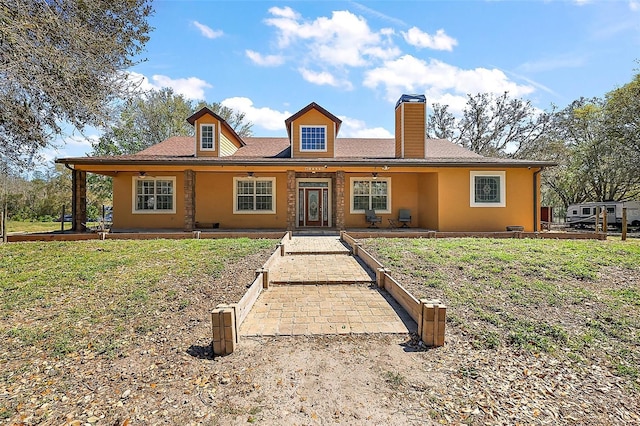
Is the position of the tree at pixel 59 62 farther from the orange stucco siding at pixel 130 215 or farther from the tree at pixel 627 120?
the tree at pixel 627 120

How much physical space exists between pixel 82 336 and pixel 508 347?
17.5ft

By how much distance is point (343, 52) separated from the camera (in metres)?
11.5

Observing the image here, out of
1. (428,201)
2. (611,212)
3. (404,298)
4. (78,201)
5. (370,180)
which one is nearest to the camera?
(404,298)

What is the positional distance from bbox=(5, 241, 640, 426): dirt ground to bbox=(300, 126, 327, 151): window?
11501 mm

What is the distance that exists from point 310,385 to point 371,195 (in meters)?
12.3

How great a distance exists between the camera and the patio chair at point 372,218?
14.2 meters

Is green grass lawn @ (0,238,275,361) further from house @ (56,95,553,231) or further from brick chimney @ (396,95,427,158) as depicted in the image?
brick chimney @ (396,95,427,158)

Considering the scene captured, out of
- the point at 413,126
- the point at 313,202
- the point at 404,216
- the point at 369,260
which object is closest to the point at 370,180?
the point at 404,216

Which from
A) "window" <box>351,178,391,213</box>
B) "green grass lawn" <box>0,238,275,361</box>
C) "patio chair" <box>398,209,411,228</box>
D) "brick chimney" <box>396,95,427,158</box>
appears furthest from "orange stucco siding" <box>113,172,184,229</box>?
"brick chimney" <box>396,95,427,158</box>

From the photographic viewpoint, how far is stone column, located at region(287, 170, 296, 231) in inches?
505

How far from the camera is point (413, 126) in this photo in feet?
47.6

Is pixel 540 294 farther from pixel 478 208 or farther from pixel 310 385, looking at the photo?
pixel 478 208

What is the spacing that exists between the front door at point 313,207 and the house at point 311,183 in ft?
0.16

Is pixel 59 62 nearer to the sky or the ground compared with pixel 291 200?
nearer to the sky
